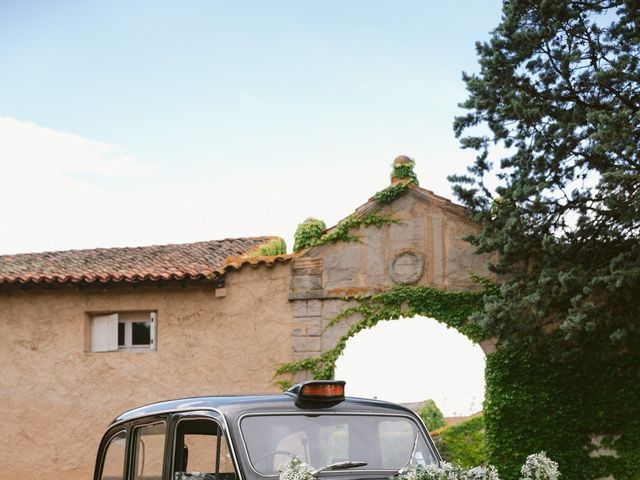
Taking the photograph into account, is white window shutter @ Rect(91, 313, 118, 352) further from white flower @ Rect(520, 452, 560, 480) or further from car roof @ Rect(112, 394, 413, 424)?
white flower @ Rect(520, 452, 560, 480)

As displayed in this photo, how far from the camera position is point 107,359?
1734 cm

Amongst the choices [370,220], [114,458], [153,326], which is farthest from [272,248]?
[114,458]

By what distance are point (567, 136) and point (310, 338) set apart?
5531 millimetres

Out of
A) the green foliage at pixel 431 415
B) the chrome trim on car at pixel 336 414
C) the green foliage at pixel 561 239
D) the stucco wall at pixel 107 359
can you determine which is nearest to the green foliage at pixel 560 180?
the green foliage at pixel 561 239

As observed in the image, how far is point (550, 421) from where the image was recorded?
14469mm

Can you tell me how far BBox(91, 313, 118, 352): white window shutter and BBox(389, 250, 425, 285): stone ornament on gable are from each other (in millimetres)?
5436

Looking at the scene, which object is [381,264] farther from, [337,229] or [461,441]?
[461,441]

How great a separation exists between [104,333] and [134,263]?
152 cm

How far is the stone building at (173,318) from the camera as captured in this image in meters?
15.7

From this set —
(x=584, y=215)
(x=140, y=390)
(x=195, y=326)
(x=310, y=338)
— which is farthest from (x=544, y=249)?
(x=140, y=390)

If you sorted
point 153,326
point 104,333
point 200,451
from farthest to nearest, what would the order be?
point 104,333
point 153,326
point 200,451

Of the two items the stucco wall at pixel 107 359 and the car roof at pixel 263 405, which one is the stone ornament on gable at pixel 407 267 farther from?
the car roof at pixel 263 405

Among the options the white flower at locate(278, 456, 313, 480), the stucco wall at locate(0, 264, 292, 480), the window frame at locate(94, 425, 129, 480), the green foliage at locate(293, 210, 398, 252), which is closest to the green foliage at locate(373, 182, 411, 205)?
the green foliage at locate(293, 210, 398, 252)

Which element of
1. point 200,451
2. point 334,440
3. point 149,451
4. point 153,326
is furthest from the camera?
point 153,326
